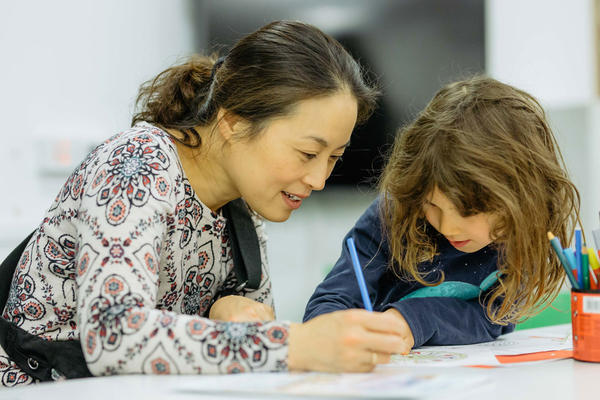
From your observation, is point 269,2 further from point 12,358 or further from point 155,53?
point 12,358

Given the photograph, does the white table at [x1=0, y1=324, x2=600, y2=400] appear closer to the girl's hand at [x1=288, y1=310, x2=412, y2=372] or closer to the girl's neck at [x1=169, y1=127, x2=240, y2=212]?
the girl's hand at [x1=288, y1=310, x2=412, y2=372]

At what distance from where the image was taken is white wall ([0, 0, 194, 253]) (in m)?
1.74

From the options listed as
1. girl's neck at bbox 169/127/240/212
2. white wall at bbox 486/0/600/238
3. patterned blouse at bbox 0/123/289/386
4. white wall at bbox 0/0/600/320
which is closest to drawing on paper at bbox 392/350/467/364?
patterned blouse at bbox 0/123/289/386

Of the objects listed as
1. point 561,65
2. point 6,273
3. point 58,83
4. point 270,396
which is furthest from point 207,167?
point 561,65

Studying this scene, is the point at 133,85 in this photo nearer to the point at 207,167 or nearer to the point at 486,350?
the point at 207,167

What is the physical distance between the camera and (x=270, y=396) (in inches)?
23.2

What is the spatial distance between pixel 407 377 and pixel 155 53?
1.80 meters

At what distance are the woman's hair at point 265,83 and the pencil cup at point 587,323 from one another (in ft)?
1.51

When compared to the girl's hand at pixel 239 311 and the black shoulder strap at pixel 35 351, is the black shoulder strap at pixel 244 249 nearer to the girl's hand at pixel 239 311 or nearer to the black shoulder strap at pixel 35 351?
the girl's hand at pixel 239 311

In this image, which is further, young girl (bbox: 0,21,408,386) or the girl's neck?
the girl's neck

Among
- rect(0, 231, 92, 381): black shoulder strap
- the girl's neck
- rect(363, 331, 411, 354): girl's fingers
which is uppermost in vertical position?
the girl's neck

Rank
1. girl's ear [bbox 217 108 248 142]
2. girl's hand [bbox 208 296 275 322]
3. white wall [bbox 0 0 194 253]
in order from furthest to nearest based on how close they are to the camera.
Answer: white wall [bbox 0 0 194 253], girl's ear [bbox 217 108 248 142], girl's hand [bbox 208 296 275 322]

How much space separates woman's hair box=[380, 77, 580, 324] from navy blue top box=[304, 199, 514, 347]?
0.13 feet

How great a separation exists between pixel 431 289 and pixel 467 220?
21 centimetres
